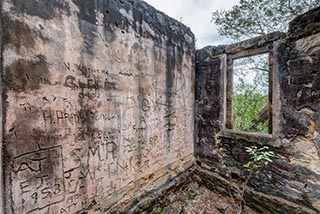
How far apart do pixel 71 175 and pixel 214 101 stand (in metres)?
2.57

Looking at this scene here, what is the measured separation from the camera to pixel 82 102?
64.8 inches

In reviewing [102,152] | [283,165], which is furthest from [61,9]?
[283,165]

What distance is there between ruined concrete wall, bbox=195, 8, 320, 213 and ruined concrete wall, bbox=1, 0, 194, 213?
4.25ft

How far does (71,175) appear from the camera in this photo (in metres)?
1.58

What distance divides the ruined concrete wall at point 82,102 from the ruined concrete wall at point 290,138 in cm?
130

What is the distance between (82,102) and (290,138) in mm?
2726

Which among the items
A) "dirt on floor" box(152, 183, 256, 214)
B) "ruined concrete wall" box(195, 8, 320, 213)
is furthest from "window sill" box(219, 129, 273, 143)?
"dirt on floor" box(152, 183, 256, 214)

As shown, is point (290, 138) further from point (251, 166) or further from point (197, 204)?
point (197, 204)

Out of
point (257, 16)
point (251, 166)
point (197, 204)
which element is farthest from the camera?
point (257, 16)

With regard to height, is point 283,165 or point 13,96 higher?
point 13,96

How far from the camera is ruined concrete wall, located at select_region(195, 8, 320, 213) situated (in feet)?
6.96

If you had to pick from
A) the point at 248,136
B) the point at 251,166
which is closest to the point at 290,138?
the point at 248,136

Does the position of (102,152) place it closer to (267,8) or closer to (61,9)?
(61,9)

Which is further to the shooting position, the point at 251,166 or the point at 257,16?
the point at 257,16
